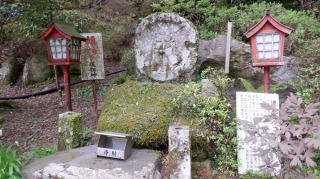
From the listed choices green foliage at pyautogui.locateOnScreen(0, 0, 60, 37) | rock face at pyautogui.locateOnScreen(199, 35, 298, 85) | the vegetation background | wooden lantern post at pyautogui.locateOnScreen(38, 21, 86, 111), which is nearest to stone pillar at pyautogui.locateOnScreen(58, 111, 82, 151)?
the vegetation background

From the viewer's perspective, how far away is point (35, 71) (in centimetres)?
952

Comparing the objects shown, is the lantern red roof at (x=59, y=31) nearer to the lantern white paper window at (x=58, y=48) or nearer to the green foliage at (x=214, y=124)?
the lantern white paper window at (x=58, y=48)

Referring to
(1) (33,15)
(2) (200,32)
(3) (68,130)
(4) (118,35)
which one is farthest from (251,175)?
(4) (118,35)

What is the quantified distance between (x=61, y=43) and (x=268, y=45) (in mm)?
3231

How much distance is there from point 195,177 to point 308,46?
12.2 feet

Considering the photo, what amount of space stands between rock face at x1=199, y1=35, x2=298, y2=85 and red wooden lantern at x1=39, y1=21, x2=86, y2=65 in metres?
2.76

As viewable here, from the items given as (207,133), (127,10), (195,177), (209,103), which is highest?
(127,10)

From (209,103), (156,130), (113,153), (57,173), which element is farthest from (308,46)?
(57,173)

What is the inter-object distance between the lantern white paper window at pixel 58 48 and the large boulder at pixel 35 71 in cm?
554

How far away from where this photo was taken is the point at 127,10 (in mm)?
11156

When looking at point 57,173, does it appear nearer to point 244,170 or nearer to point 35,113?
point 244,170

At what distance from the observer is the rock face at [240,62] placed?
5354 mm

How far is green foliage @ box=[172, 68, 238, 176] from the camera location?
343 centimetres

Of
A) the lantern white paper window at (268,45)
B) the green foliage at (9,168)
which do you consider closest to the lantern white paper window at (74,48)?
the green foliage at (9,168)
